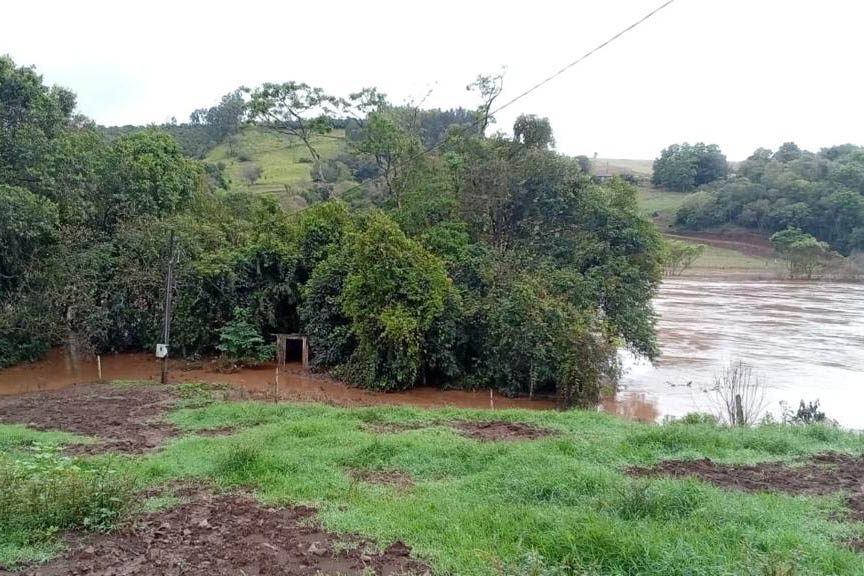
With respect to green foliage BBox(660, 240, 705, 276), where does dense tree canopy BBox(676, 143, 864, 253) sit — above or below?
above

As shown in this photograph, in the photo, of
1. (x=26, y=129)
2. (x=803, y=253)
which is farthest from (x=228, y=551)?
(x=803, y=253)

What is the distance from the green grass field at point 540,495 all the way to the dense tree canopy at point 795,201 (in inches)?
2196

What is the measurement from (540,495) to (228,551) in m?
3.09

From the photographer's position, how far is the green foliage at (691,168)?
81188 mm

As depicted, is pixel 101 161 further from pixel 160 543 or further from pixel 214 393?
pixel 160 543

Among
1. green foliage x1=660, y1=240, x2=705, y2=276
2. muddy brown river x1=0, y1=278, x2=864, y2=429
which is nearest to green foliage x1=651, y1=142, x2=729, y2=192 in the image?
green foliage x1=660, y1=240, x2=705, y2=276

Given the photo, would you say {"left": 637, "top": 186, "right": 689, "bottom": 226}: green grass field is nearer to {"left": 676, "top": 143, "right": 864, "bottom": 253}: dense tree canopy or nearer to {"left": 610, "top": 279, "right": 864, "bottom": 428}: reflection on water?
{"left": 676, "top": 143, "right": 864, "bottom": 253}: dense tree canopy

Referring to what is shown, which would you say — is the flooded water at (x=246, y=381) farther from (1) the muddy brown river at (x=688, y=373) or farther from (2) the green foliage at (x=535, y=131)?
(2) the green foliage at (x=535, y=131)

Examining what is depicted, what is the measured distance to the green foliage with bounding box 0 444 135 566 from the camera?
5379 millimetres

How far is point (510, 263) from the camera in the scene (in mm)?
20047

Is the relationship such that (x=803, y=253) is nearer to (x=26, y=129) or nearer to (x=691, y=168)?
(x=691, y=168)

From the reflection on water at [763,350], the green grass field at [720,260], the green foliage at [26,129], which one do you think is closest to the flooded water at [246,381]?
the reflection on water at [763,350]

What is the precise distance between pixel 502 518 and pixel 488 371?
41.9 ft

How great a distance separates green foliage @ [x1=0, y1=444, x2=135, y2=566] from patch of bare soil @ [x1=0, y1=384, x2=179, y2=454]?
12.2 feet
